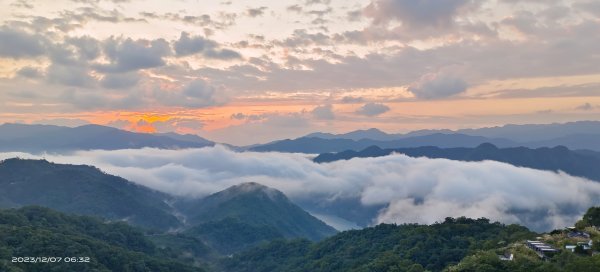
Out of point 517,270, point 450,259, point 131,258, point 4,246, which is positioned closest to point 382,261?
point 450,259

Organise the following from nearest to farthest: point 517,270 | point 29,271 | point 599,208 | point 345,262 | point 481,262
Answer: point 517,270
point 481,262
point 599,208
point 29,271
point 345,262

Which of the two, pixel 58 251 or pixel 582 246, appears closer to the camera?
pixel 582 246

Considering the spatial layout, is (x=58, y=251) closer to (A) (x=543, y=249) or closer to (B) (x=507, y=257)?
(B) (x=507, y=257)

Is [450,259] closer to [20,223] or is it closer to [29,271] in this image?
[29,271]

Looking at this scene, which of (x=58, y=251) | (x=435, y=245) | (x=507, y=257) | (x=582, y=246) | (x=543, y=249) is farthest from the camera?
(x=435, y=245)

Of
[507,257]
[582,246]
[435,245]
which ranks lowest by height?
[435,245]

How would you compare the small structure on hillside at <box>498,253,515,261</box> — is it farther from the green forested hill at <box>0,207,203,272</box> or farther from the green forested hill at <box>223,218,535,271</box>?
the green forested hill at <box>0,207,203,272</box>

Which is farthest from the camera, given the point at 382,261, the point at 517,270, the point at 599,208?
the point at 382,261

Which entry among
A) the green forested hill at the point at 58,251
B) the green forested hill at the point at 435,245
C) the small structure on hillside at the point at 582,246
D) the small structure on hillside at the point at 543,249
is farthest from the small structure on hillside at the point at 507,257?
the green forested hill at the point at 58,251

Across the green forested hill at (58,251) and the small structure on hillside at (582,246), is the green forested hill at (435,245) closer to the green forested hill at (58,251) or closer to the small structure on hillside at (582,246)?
the small structure on hillside at (582,246)

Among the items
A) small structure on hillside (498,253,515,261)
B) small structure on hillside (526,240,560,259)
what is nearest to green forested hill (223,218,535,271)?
small structure on hillside (526,240,560,259)

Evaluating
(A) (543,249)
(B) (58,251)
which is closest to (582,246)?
(A) (543,249)
